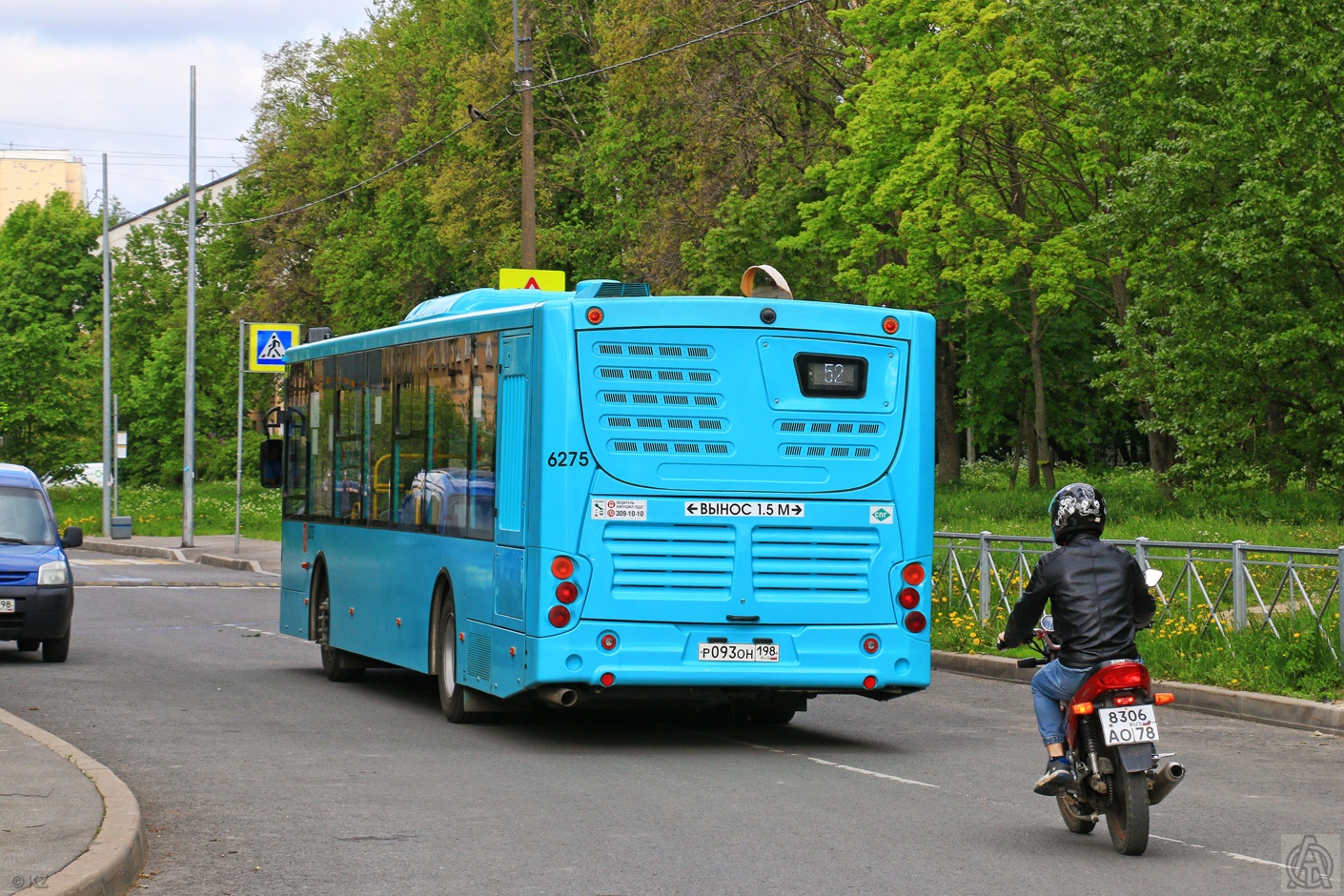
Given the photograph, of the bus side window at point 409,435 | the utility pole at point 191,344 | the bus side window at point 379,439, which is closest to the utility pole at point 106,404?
the utility pole at point 191,344

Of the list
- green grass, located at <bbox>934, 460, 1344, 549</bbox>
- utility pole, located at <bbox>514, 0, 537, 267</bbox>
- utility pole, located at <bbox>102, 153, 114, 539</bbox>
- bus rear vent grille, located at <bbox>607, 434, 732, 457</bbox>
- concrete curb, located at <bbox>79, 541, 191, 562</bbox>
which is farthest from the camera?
utility pole, located at <bbox>102, 153, 114, 539</bbox>

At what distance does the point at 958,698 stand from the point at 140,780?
7796mm

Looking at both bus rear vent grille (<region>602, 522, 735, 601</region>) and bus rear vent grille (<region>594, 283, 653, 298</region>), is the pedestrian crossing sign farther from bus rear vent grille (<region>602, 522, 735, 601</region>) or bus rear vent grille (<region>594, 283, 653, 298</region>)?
bus rear vent grille (<region>602, 522, 735, 601</region>)

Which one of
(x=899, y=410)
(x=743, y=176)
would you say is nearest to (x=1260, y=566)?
(x=899, y=410)

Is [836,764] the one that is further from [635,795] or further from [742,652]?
[635,795]

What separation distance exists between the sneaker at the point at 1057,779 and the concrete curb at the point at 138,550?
34587 millimetres

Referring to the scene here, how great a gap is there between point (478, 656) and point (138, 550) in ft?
109

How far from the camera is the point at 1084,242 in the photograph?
1531 inches

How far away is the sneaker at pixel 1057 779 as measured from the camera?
28.2ft

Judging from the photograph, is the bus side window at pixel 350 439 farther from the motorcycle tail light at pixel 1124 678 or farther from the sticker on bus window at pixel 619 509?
the motorcycle tail light at pixel 1124 678

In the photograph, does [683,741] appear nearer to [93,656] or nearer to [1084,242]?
[93,656]

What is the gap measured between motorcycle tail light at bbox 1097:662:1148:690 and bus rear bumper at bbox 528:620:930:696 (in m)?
3.86

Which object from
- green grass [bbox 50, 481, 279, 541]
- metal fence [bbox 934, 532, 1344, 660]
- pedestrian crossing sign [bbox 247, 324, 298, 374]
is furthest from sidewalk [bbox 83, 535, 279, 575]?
metal fence [bbox 934, 532, 1344, 660]

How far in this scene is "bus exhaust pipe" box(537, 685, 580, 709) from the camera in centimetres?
1192
